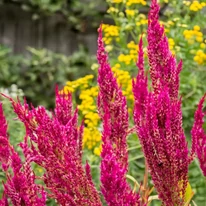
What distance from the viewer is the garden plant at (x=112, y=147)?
109 cm

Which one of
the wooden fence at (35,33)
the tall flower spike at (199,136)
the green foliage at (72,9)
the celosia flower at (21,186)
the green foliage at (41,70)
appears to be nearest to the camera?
the celosia flower at (21,186)

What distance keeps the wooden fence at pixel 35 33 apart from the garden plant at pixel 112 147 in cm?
483

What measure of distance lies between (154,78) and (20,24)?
5.07 m

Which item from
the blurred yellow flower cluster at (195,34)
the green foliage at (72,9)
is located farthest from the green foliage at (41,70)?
the blurred yellow flower cluster at (195,34)

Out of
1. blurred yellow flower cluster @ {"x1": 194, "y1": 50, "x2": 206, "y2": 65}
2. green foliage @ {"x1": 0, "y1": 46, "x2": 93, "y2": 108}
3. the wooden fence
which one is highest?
blurred yellow flower cluster @ {"x1": 194, "y1": 50, "x2": 206, "y2": 65}


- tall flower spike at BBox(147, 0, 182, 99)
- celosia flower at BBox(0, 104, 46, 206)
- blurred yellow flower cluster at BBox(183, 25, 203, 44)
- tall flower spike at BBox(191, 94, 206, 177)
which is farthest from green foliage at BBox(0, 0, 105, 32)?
celosia flower at BBox(0, 104, 46, 206)

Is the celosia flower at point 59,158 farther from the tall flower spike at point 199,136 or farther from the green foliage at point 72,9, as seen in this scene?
the green foliage at point 72,9

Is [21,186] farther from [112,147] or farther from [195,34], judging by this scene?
[195,34]

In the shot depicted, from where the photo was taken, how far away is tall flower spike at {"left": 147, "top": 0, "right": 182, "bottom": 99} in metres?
1.33

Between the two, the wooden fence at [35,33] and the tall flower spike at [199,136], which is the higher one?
the tall flower spike at [199,136]

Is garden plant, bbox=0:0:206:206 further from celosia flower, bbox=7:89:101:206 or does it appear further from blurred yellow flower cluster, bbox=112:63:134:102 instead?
blurred yellow flower cluster, bbox=112:63:134:102

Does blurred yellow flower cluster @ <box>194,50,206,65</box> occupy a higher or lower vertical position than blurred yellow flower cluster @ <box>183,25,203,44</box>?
lower

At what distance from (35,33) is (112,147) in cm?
517

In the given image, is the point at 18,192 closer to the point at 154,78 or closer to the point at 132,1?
the point at 154,78
